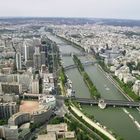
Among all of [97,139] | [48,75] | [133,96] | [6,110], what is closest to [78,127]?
[97,139]

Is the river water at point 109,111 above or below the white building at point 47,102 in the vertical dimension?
below

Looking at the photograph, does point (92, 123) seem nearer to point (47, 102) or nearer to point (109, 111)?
point (109, 111)

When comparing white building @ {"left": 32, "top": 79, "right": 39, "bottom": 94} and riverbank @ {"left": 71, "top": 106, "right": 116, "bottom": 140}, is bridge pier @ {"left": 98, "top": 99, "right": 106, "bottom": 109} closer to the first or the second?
riverbank @ {"left": 71, "top": 106, "right": 116, "bottom": 140}

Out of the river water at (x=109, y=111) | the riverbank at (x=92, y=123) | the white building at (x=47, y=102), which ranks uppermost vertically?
the white building at (x=47, y=102)

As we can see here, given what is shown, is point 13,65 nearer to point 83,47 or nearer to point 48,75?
→ point 48,75

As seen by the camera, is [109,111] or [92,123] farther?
[109,111]

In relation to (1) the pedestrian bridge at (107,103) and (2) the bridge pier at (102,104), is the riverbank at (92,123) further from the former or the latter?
(2) the bridge pier at (102,104)

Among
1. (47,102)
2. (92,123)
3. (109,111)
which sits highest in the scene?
(47,102)

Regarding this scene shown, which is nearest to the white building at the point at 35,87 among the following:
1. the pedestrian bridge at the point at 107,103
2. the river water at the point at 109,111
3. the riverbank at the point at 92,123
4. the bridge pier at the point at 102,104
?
the pedestrian bridge at the point at 107,103

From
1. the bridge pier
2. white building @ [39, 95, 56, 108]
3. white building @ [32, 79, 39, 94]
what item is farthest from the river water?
white building @ [32, 79, 39, 94]

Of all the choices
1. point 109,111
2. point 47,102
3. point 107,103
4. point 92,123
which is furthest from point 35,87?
point 92,123

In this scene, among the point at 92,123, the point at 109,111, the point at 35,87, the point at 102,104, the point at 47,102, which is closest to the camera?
the point at 92,123
